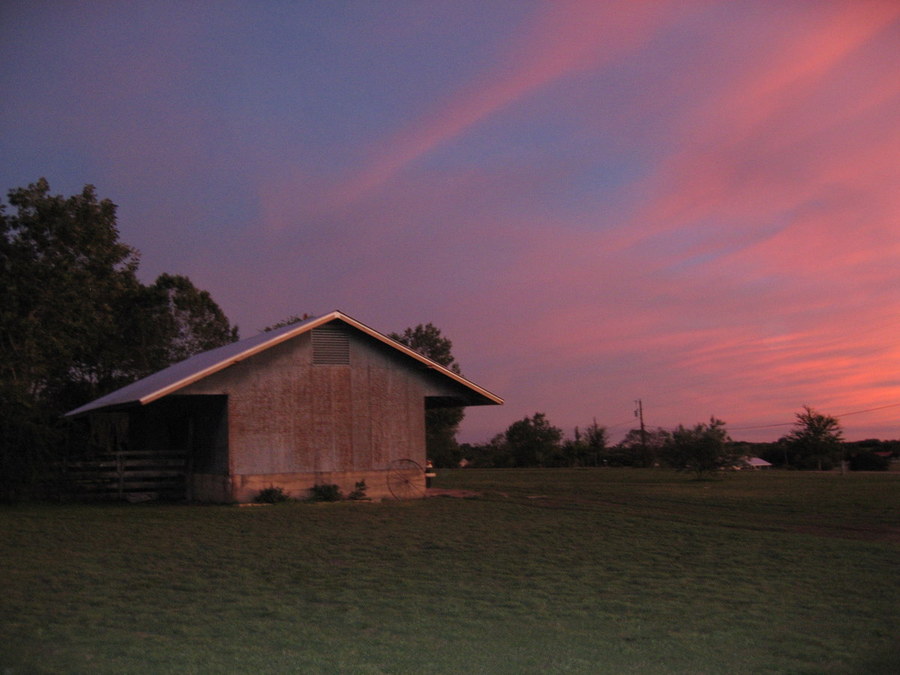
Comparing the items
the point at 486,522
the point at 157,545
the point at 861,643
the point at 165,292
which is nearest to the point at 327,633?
the point at 861,643

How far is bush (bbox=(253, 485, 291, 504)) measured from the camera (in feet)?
66.3

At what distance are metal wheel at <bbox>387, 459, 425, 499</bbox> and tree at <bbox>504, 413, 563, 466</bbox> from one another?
36535 millimetres

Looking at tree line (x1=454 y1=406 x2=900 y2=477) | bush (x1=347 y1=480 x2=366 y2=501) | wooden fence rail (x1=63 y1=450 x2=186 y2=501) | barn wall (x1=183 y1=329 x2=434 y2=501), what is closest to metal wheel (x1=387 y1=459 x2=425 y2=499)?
barn wall (x1=183 y1=329 x2=434 y2=501)

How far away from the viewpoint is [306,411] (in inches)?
830

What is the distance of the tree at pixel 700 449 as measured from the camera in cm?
3170

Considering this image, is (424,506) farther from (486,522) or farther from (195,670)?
(195,670)

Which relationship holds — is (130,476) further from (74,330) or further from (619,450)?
(619,450)

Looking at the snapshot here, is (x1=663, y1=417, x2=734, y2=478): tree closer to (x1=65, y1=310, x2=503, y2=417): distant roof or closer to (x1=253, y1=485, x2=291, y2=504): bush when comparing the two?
(x1=65, y1=310, x2=503, y2=417): distant roof

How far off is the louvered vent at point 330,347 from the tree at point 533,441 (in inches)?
1510

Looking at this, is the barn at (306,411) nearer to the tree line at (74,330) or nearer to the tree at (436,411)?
the tree line at (74,330)

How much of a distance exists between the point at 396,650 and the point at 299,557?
5441 mm

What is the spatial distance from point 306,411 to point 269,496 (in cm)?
232

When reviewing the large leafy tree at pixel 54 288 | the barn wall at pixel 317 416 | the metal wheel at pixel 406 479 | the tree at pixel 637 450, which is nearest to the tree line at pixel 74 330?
the large leafy tree at pixel 54 288

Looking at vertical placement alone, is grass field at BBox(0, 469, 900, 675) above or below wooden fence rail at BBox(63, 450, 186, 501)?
below
